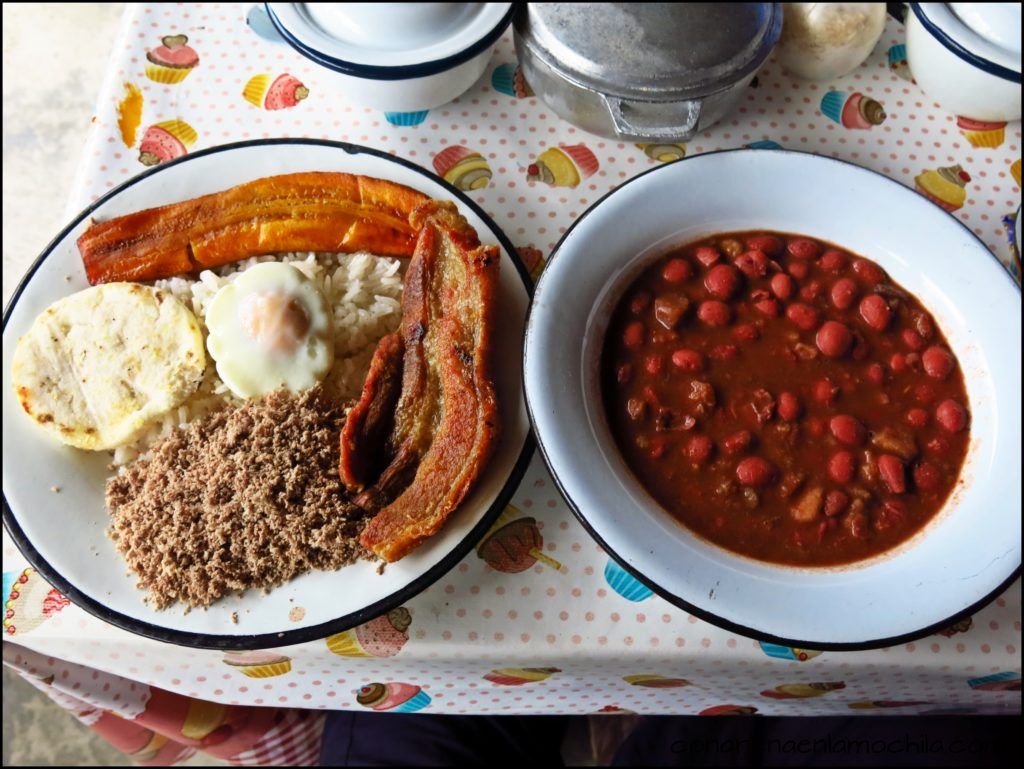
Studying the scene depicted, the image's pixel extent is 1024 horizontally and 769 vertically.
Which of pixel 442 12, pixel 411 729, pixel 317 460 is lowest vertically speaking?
pixel 411 729

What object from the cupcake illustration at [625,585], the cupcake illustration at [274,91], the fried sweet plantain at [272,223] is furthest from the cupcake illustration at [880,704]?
the cupcake illustration at [274,91]

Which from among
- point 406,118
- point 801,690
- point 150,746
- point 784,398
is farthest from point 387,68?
point 150,746

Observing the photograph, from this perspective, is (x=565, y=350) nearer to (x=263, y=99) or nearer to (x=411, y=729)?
(x=263, y=99)

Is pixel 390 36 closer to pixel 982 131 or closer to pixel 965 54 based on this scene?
pixel 965 54

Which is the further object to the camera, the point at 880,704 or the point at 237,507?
the point at 880,704

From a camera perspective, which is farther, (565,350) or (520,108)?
(520,108)

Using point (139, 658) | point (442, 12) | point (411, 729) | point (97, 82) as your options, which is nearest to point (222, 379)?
point (139, 658)

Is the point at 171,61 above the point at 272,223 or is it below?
above
